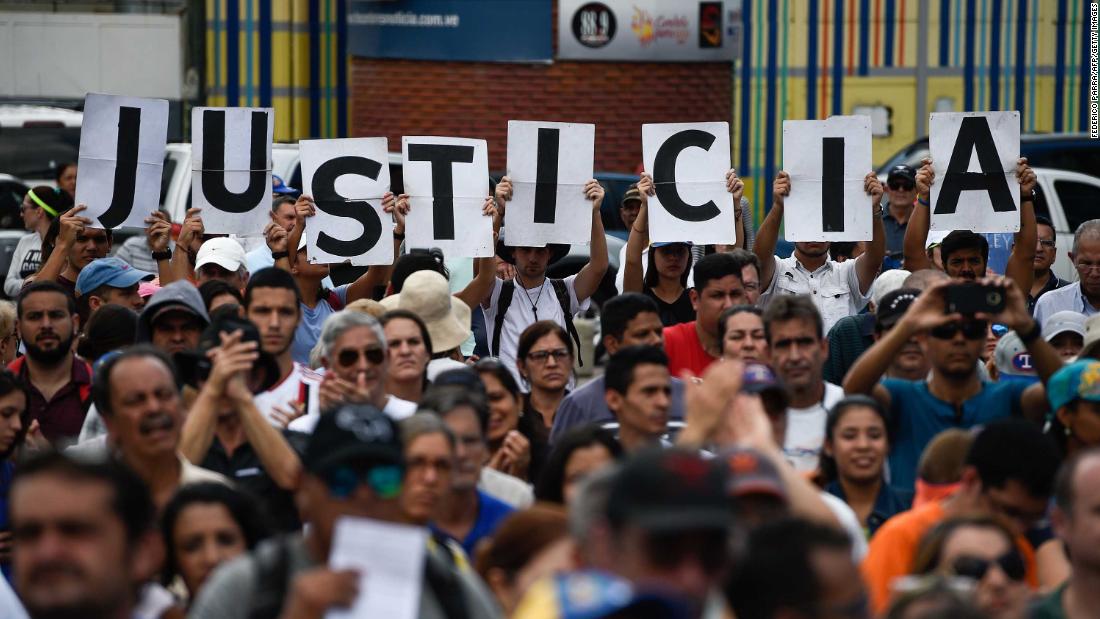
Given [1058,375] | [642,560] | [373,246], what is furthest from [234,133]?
[642,560]

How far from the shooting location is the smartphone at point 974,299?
265 inches

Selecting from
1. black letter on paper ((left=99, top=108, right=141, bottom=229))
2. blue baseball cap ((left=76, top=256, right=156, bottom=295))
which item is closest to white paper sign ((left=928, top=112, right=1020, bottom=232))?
blue baseball cap ((left=76, top=256, right=156, bottom=295))

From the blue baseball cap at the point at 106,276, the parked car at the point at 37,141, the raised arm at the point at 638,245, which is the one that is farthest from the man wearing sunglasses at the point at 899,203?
the parked car at the point at 37,141

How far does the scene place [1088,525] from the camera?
4688 millimetres

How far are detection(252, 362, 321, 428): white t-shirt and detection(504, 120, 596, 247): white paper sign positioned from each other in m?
2.66

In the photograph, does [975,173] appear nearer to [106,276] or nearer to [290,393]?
[290,393]

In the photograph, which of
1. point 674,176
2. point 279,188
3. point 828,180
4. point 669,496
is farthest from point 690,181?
point 669,496

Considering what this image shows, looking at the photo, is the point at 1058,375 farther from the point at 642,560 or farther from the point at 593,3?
the point at 593,3

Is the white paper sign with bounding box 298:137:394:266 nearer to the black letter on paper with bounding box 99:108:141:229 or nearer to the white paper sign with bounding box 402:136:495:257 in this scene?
the white paper sign with bounding box 402:136:495:257

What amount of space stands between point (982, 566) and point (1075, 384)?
5.52 feet

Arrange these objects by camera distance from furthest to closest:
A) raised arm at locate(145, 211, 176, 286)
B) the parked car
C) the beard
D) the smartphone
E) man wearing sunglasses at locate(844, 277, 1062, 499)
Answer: the parked car
raised arm at locate(145, 211, 176, 286)
the beard
man wearing sunglasses at locate(844, 277, 1062, 499)
the smartphone

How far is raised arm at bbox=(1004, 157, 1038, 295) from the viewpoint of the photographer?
9555 millimetres

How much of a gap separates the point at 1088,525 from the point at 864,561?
0.85 metres

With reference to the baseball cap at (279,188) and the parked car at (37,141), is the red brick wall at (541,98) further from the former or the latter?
the baseball cap at (279,188)
